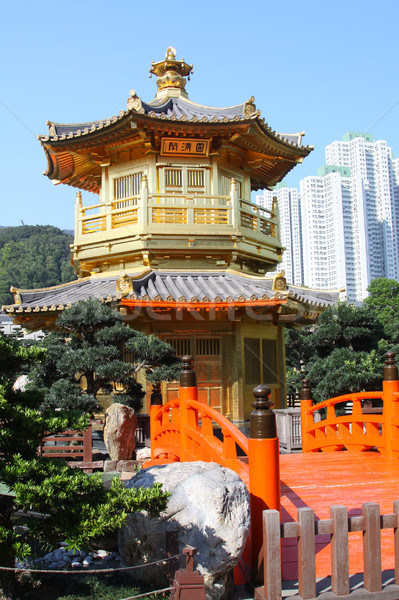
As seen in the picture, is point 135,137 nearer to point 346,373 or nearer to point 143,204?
point 143,204

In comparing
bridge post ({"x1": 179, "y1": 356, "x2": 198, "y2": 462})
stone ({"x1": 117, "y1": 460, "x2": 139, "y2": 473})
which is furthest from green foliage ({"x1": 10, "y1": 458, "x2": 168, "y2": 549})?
stone ({"x1": 117, "y1": 460, "x2": 139, "y2": 473})

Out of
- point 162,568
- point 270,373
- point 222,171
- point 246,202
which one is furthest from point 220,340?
point 162,568

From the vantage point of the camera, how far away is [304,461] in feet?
26.9

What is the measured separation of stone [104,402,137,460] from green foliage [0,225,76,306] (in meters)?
65.1

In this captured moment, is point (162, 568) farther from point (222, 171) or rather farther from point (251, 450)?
point (222, 171)

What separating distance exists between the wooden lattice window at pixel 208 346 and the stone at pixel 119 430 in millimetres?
3134

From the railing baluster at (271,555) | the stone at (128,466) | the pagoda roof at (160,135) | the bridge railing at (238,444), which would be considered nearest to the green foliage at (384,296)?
the pagoda roof at (160,135)

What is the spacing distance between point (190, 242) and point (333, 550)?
10420 millimetres

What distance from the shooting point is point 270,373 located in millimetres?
14805

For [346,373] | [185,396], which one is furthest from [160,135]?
[185,396]

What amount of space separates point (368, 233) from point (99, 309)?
65.3 m

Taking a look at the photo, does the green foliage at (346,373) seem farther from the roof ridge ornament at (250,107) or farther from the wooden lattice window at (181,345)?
the roof ridge ornament at (250,107)

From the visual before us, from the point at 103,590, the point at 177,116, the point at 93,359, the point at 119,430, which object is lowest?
the point at 103,590

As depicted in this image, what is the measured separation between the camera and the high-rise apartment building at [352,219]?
71.2 meters
